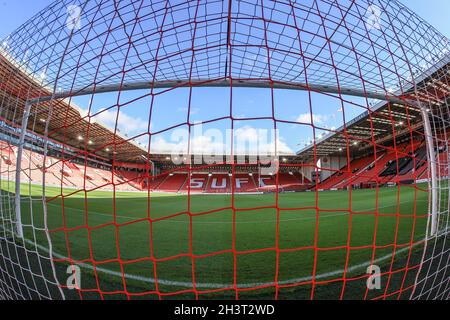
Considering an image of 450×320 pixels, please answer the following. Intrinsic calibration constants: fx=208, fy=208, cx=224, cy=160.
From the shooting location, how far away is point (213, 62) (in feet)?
7.70

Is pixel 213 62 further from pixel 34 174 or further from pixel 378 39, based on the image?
pixel 34 174

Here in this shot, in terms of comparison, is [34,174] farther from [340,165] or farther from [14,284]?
[340,165]

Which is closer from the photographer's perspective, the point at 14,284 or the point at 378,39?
the point at 14,284

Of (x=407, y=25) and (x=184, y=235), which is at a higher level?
(x=407, y=25)

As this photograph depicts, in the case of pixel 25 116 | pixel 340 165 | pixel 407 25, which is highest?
pixel 340 165

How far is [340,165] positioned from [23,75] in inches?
922

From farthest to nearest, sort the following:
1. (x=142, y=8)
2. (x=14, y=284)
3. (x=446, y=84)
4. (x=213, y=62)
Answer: (x=213, y=62) → (x=446, y=84) → (x=14, y=284) → (x=142, y=8)

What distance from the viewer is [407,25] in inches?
62.2

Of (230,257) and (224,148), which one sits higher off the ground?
(224,148)
